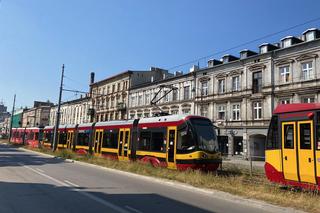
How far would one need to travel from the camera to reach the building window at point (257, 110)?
108 ft

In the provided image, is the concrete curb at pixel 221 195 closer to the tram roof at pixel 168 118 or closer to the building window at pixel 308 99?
the tram roof at pixel 168 118

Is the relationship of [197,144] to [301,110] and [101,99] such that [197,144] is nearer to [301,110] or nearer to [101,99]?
[301,110]

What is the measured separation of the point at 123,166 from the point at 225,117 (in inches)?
881

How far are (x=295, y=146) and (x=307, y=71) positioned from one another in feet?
68.7

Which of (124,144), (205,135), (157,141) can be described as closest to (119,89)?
(124,144)

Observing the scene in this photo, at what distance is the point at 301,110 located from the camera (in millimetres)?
10852

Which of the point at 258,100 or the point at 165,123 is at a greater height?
the point at 258,100

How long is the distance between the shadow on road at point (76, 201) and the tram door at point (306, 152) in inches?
179

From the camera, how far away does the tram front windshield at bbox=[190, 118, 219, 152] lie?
14835mm

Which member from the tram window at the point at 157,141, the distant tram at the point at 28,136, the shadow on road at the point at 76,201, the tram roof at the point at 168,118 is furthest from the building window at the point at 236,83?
the shadow on road at the point at 76,201

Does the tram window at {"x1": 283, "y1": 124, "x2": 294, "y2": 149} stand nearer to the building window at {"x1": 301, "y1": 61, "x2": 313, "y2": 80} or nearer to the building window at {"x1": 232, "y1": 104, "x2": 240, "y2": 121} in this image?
the building window at {"x1": 301, "y1": 61, "x2": 313, "y2": 80}

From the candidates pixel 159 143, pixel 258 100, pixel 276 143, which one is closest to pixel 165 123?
pixel 159 143

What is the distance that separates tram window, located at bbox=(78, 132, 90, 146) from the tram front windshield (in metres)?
13.7

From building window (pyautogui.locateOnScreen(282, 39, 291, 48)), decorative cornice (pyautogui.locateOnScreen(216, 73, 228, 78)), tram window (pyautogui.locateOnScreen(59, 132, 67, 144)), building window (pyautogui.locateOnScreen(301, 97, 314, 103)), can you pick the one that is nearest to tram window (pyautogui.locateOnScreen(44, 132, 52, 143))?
tram window (pyautogui.locateOnScreen(59, 132, 67, 144))
